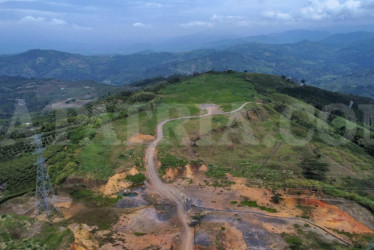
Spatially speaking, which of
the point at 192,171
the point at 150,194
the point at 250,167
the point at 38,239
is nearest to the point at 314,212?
the point at 250,167

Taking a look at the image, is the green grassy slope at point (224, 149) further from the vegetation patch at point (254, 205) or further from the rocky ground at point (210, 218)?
the vegetation patch at point (254, 205)

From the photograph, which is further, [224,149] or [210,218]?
[224,149]

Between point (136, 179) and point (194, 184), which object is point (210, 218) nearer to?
point (194, 184)

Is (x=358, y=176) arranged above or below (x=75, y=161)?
below

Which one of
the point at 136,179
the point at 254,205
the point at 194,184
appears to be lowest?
the point at 254,205

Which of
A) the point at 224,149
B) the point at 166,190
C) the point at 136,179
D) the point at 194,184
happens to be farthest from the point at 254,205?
the point at 224,149

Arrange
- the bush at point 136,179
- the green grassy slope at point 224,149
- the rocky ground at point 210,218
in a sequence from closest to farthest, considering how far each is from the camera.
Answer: the rocky ground at point 210,218 → the bush at point 136,179 → the green grassy slope at point 224,149

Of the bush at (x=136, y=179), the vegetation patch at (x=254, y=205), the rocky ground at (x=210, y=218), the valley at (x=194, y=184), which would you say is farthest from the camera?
the bush at (x=136, y=179)

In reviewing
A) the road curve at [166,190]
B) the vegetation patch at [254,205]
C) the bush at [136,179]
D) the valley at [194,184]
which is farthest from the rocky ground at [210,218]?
the bush at [136,179]

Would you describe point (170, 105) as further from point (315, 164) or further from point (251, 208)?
point (251, 208)

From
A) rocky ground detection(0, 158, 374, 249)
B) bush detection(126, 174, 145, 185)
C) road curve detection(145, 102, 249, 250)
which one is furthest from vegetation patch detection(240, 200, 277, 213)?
bush detection(126, 174, 145, 185)

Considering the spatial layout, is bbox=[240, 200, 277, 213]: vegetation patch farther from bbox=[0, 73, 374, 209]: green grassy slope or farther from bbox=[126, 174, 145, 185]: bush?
bbox=[126, 174, 145, 185]: bush
